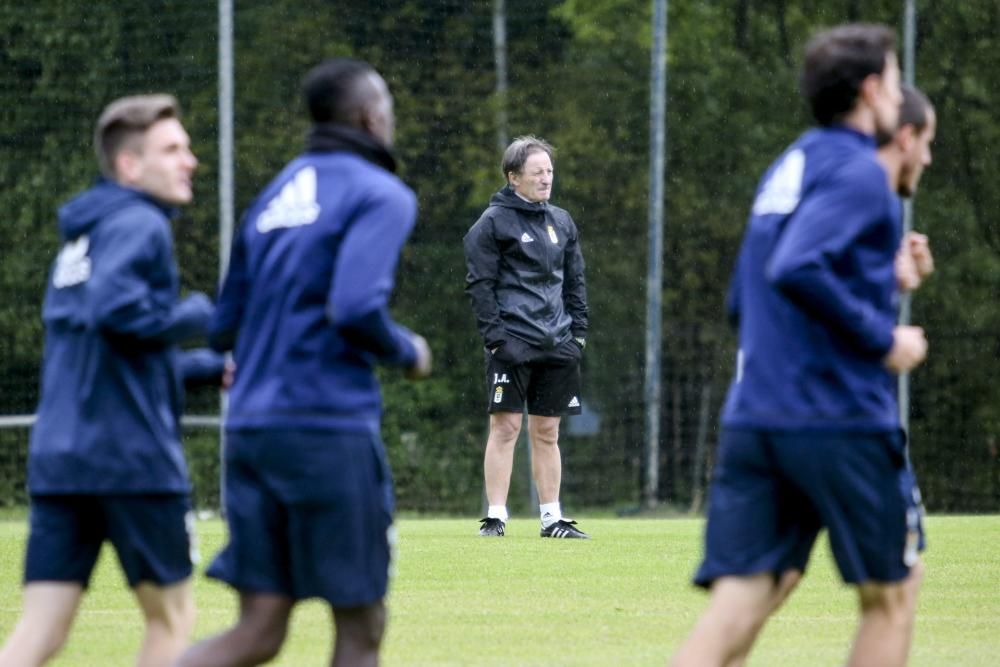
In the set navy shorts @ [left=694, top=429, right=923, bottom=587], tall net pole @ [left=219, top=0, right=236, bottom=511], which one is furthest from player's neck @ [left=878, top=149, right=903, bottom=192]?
tall net pole @ [left=219, top=0, right=236, bottom=511]

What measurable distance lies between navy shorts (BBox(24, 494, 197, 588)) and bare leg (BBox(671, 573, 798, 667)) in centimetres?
124

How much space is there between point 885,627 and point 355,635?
126cm

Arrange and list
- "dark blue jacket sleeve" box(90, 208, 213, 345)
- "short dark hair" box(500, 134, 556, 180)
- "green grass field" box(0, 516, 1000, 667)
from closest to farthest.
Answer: "dark blue jacket sleeve" box(90, 208, 213, 345) → "green grass field" box(0, 516, 1000, 667) → "short dark hair" box(500, 134, 556, 180)

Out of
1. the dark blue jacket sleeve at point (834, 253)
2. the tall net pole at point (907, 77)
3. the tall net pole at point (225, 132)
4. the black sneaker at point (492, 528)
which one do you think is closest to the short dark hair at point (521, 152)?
the black sneaker at point (492, 528)

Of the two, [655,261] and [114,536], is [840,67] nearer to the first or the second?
[114,536]

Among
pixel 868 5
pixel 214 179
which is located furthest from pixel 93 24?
pixel 868 5

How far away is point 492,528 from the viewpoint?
11.2 meters

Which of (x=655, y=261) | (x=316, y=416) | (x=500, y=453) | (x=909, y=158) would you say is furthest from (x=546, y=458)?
(x=655, y=261)

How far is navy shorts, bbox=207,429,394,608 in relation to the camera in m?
4.46

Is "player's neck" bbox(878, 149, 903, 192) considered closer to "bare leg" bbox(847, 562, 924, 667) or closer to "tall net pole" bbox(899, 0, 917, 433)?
"bare leg" bbox(847, 562, 924, 667)

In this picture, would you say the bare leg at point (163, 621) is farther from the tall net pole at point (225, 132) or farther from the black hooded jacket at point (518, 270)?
the tall net pole at point (225, 132)

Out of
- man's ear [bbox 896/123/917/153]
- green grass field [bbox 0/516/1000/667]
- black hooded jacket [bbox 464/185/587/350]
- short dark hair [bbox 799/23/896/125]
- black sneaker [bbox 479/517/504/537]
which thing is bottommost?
black sneaker [bbox 479/517/504/537]

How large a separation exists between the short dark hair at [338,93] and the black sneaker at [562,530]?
21.6 feet

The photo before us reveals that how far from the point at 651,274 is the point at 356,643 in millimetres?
14171
